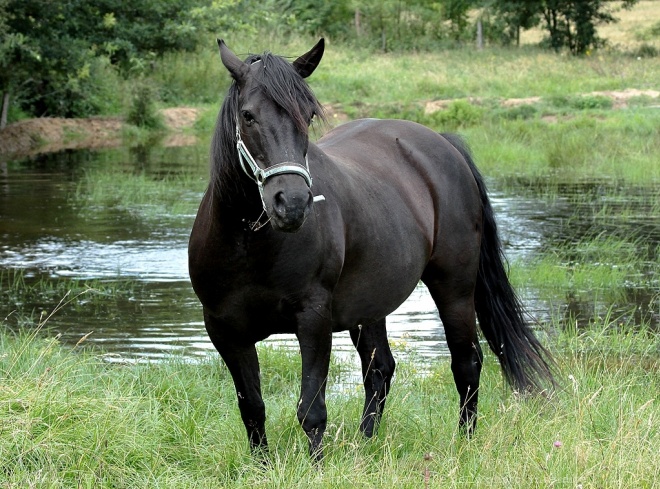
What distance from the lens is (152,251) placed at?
35.7ft

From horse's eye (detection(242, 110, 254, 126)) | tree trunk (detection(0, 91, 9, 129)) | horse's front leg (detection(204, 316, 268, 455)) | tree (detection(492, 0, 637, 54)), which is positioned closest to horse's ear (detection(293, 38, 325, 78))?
horse's eye (detection(242, 110, 254, 126))

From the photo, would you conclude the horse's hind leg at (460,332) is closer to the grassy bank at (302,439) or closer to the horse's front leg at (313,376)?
the grassy bank at (302,439)

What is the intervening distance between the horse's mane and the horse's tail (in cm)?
196

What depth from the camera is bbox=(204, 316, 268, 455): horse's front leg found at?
161 inches

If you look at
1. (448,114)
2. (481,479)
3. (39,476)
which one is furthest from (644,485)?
(448,114)

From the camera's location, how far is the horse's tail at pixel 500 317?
532cm

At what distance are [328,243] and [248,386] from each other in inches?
29.8

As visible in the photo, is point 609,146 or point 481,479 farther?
point 609,146

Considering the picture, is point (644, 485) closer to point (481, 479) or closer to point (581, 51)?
point (481, 479)

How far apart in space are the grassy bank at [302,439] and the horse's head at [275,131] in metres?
0.94

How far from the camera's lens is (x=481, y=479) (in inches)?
135

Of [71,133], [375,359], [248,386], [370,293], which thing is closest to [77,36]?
[71,133]

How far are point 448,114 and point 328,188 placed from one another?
19.3 m

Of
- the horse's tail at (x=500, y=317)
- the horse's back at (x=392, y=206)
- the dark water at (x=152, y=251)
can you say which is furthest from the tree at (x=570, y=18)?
the horse's back at (x=392, y=206)
